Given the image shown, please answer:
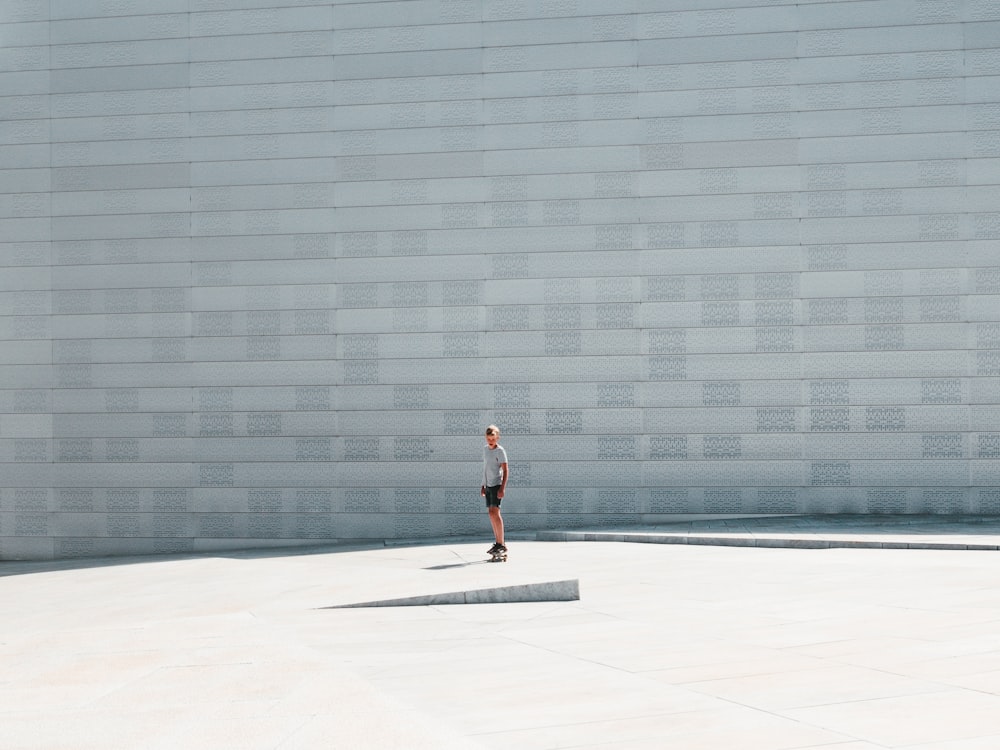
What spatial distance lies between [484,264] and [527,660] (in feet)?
40.3

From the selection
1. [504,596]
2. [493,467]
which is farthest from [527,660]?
[493,467]

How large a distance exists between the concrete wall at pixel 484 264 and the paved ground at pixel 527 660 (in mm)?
5330

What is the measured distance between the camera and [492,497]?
14188 millimetres

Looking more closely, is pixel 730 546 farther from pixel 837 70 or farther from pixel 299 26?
pixel 299 26

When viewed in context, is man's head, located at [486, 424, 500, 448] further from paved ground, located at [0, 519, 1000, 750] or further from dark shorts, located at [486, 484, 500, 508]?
paved ground, located at [0, 519, 1000, 750]

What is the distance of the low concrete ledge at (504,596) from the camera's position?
1052cm

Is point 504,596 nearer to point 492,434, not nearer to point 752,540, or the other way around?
point 492,434

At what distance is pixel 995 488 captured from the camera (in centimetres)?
1812

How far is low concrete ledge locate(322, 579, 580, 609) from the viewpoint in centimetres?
1052

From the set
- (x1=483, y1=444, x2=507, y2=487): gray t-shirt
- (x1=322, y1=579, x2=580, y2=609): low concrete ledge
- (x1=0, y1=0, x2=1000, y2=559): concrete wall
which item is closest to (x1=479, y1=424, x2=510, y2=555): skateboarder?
(x1=483, y1=444, x2=507, y2=487): gray t-shirt

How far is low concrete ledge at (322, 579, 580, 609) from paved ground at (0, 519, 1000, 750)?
0.12m

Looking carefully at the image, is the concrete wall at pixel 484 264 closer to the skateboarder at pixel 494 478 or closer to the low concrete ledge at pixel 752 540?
the low concrete ledge at pixel 752 540

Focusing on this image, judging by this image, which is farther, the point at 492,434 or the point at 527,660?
the point at 492,434

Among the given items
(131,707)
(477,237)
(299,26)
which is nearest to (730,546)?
(477,237)
